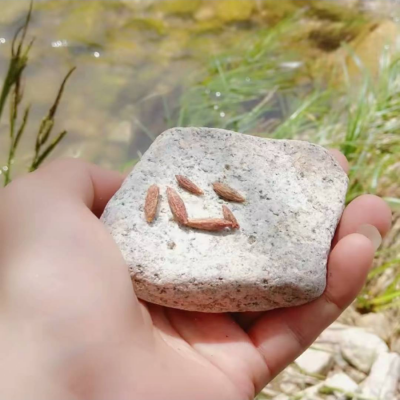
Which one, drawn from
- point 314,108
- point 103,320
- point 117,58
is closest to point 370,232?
point 103,320

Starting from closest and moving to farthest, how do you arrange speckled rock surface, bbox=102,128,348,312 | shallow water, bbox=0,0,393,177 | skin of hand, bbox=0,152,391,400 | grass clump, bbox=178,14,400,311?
skin of hand, bbox=0,152,391,400 → speckled rock surface, bbox=102,128,348,312 → grass clump, bbox=178,14,400,311 → shallow water, bbox=0,0,393,177

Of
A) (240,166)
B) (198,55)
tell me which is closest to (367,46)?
(198,55)

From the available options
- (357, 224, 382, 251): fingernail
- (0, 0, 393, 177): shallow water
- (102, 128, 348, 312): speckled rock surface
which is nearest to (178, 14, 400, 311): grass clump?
(0, 0, 393, 177): shallow water

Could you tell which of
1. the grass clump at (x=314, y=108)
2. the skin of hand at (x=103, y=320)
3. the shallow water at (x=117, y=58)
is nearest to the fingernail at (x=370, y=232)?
the skin of hand at (x=103, y=320)

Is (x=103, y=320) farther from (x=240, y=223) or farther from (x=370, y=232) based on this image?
(x=370, y=232)

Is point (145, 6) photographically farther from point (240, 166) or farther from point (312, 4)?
point (240, 166)

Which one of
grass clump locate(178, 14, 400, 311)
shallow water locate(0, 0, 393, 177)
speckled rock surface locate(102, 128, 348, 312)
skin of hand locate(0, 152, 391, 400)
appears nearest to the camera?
skin of hand locate(0, 152, 391, 400)

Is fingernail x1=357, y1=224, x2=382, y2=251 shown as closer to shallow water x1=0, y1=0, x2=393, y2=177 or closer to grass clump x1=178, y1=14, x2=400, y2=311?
grass clump x1=178, y1=14, x2=400, y2=311
